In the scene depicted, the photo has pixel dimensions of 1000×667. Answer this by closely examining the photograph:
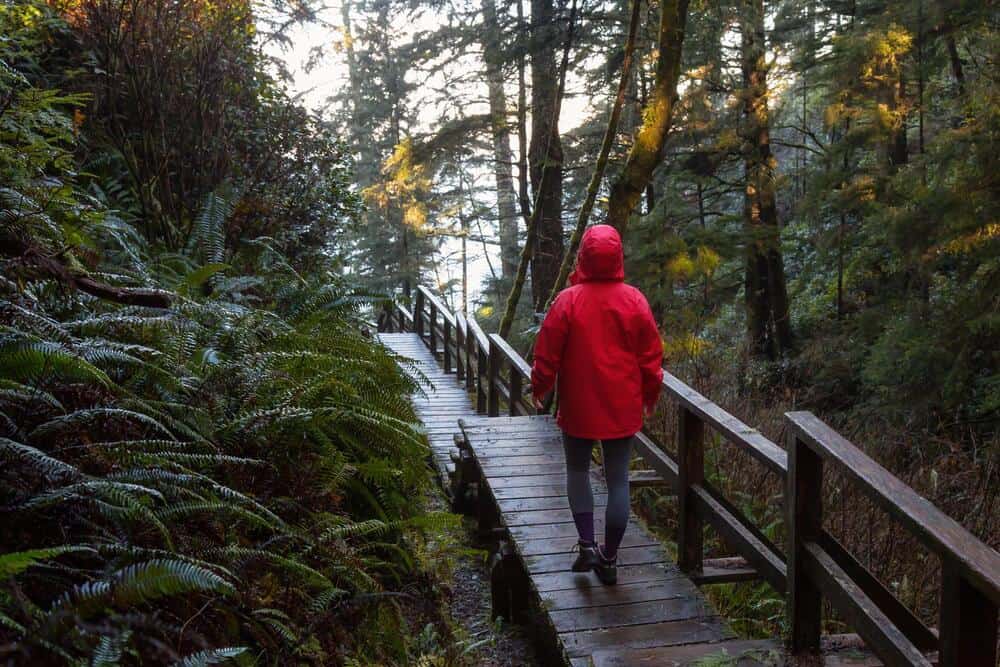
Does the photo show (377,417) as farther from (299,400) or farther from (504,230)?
(504,230)

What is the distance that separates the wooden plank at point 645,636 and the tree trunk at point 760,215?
31.4 feet

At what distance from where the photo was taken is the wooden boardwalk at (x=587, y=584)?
11.2 feet

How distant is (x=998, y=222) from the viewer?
24.9 feet

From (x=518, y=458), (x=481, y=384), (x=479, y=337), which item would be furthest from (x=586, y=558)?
(x=481, y=384)

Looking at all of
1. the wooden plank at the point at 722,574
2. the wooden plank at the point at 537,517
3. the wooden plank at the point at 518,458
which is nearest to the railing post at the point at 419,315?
the wooden plank at the point at 518,458

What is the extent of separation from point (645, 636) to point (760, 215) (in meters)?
11.2

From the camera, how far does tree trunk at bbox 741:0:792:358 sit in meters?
12.7

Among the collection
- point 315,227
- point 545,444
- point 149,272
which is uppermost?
point 315,227

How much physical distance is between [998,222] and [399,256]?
68.2 feet

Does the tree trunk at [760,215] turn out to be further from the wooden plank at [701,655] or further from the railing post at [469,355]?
the wooden plank at [701,655]

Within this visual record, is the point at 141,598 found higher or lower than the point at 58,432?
A: lower

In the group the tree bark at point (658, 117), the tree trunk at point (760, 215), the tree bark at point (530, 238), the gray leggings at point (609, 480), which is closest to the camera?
the gray leggings at point (609, 480)

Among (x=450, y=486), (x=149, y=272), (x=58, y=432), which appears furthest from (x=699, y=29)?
(x=58, y=432)

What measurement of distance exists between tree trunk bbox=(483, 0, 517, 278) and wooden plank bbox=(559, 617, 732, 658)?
→ 9.35 metres
